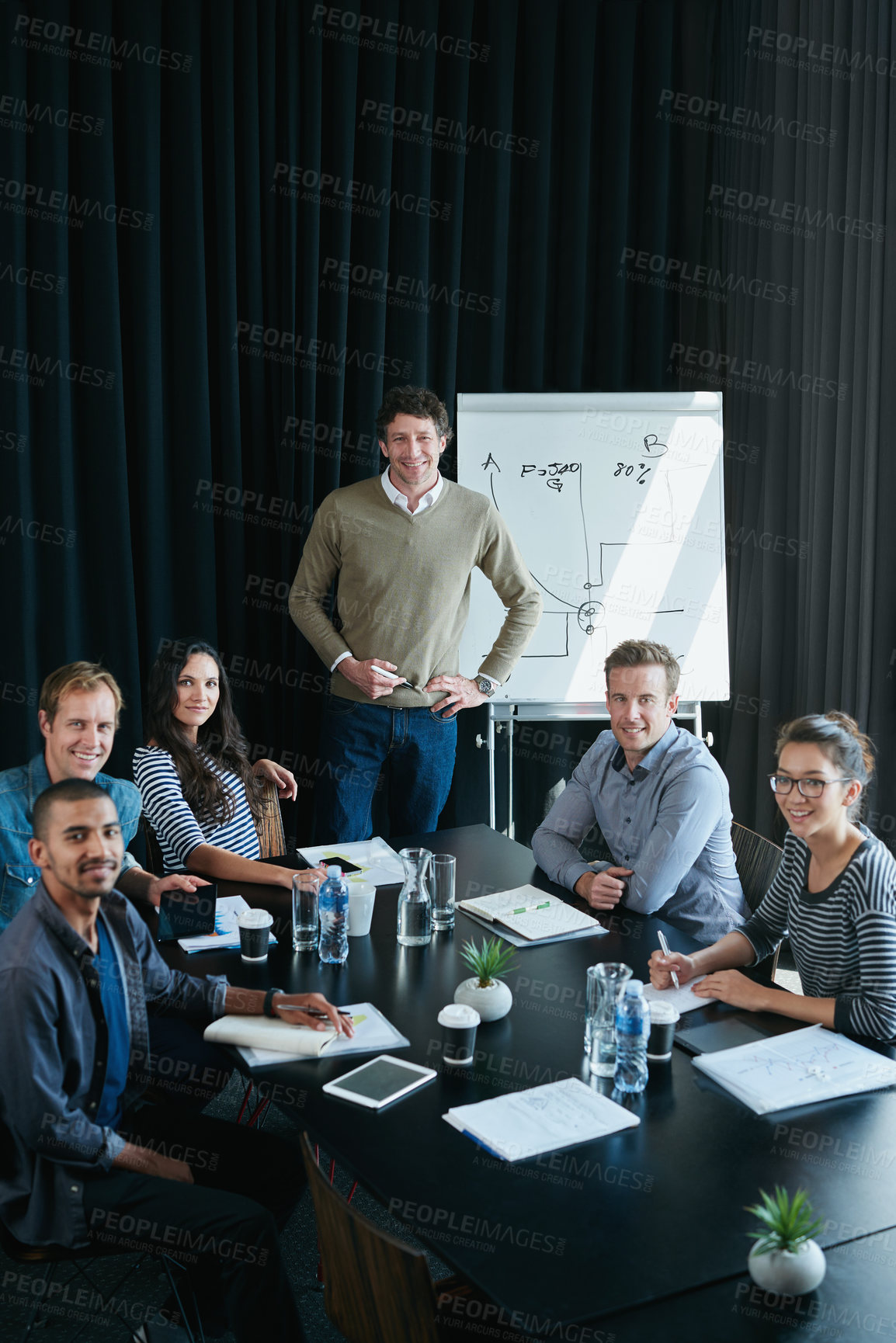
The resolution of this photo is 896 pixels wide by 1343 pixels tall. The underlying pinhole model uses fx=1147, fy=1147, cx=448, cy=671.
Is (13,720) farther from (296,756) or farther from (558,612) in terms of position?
(558,612)

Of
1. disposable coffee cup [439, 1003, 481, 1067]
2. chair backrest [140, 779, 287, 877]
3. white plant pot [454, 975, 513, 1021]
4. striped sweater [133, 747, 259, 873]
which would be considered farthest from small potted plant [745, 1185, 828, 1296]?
chair backrest [140, 779, 287, 877]

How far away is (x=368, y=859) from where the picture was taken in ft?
9.58

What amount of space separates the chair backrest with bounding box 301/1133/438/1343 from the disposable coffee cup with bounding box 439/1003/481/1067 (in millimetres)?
375

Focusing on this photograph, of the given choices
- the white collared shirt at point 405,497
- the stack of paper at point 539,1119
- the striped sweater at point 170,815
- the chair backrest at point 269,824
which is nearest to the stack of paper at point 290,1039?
the stack of paper at point 539,1119

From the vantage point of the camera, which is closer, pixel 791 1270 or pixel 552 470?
pixel 791 1270

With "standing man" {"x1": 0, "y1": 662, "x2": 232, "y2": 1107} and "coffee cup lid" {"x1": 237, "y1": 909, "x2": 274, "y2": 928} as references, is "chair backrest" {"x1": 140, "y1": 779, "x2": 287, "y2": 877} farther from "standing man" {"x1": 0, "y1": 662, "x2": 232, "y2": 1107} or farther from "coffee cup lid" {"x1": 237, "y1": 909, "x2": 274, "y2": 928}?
"coffee cup lid" {"x1": 237, "y1": 909, "x2": 274, "y2": 928}

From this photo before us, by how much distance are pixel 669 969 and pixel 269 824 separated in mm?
1519

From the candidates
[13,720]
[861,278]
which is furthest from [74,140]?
[861,278]

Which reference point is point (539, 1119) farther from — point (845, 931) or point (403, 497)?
point (403, 497)

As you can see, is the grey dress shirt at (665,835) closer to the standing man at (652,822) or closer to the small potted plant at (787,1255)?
the standing man at (652,822)

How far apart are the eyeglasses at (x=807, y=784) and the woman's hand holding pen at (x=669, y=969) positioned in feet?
1.21

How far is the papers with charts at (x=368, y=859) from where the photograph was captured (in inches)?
109

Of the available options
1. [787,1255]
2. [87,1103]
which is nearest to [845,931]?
[787,1255]

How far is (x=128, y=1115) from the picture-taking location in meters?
2.04
